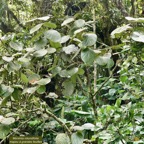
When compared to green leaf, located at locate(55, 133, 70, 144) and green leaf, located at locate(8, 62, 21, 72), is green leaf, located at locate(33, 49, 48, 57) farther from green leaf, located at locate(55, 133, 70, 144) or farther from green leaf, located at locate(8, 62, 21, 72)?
green leaf, located at locate(55, 133, 70, 144)

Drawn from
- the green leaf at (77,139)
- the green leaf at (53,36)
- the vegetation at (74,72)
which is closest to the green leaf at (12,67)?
the vegetation at (74,72)

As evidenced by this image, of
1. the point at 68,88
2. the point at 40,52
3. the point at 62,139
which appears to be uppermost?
the point at 40,52

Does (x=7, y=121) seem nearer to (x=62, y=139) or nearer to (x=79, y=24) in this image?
(x=62, y=139)

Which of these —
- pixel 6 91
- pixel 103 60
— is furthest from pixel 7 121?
pixel 103 60

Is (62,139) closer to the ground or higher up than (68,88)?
closer to the ground

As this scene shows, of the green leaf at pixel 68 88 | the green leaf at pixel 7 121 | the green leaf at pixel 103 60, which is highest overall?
the green leaf at pixel 103 60

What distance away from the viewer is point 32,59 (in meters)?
0.83

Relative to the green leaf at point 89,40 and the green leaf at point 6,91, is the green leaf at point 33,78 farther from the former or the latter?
the green leaf at point 89,40

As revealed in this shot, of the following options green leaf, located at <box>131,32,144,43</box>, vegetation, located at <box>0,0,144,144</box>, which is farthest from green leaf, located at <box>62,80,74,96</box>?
green leaf, located at <box>131,32,144,43</box>

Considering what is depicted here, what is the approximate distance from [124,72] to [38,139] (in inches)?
16.3

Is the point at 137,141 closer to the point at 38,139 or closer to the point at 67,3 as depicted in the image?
the point at 38,139

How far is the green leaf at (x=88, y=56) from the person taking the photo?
0.71m

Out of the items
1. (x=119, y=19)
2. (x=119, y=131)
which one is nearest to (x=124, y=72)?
(x=119, y=131)

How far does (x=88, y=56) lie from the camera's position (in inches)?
28.1
